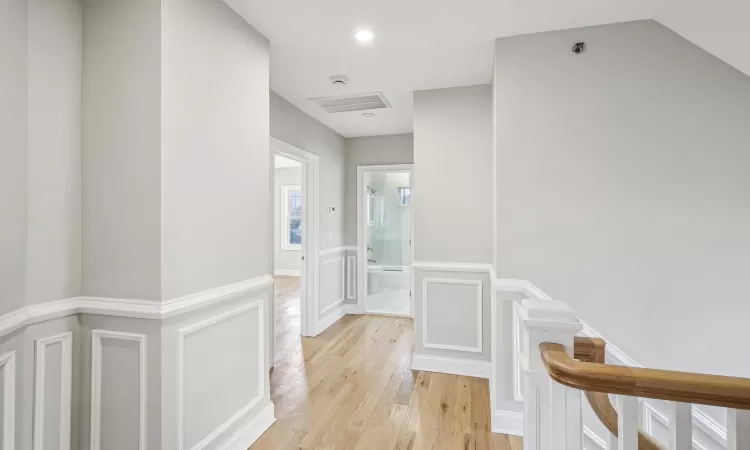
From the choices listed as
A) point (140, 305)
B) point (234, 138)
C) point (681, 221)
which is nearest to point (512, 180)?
point (681, 221)

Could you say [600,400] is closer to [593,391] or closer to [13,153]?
[593,391]

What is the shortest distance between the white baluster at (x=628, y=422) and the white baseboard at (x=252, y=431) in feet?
6.23

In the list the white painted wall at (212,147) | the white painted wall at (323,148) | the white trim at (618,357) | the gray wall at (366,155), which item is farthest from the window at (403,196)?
the white painted wall at (212,147)

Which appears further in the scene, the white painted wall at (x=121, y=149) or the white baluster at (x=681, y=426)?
the white painted wall at (x=121, y=149)

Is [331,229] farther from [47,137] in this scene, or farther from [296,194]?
[296,194]

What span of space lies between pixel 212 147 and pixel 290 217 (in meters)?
6.94

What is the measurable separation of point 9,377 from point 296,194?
24.0 ft

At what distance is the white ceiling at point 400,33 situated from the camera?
1.96 m

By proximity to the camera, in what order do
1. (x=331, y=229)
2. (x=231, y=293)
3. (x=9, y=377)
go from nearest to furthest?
(x=9, y=377) < (x=231, y=293) < (x=331, y=229)

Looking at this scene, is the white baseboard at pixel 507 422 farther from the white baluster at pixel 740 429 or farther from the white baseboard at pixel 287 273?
the white baseboard at pixel 287 273

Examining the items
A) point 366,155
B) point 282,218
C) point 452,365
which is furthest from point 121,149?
point 282,218

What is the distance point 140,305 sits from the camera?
5.11 feet

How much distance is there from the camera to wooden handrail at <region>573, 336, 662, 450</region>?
836 millimetres

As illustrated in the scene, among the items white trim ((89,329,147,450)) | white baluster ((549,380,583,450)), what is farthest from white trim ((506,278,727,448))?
white trim ((89,329,147,450))
